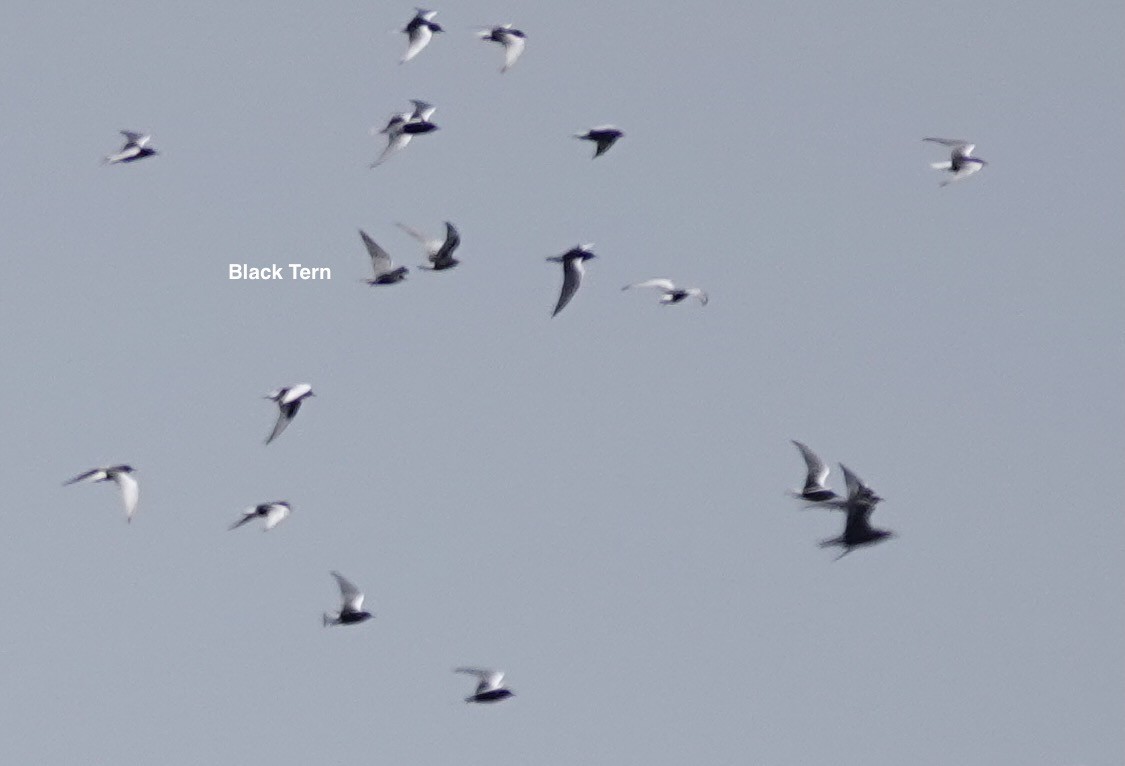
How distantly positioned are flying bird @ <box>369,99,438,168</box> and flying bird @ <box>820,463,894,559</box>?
20924mm

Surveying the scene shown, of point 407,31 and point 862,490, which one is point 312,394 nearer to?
point 407,31

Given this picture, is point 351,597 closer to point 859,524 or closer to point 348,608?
point 348,608

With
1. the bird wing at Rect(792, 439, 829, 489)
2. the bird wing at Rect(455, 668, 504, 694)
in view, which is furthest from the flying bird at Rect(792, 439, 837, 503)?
the bird wing at Rect(455, 668, 504, 694)

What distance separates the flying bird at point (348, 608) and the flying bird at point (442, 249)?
382 inches

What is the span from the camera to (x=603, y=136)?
77.0 metres

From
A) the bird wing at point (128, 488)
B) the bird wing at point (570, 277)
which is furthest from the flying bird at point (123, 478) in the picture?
the bird wing at point (570, 277)

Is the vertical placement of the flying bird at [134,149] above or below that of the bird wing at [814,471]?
above

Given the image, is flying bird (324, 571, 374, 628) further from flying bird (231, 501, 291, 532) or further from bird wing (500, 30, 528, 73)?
bird wing (500, 30, 528, 73)

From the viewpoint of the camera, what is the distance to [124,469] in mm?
76312

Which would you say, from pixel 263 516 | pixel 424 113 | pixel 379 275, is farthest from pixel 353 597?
pixel 424 113

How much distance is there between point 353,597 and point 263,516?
4010 mm

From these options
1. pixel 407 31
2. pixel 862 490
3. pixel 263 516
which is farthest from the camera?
pixel 407 31

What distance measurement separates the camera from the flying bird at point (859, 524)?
63.9m

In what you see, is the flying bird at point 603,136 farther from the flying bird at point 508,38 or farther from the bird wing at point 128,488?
the bird wing at point 128,488
